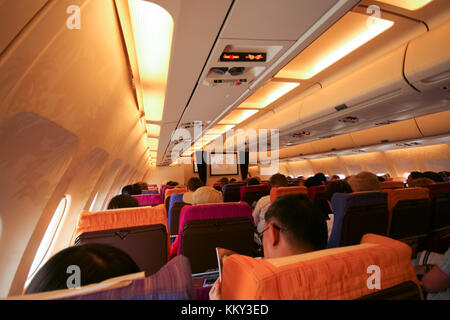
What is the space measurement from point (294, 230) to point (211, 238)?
1.32m

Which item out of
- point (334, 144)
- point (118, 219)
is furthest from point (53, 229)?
point (334, 144)

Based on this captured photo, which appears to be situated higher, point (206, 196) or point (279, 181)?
point (279, 181)

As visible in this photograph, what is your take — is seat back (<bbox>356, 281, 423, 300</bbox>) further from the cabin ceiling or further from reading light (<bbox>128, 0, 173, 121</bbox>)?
reading light (<bbox>128, 0, 173, 121</bbox>)

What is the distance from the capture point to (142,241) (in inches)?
83.7

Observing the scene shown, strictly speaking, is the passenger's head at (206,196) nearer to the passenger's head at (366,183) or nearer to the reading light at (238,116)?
the passenger's head at (366,183)

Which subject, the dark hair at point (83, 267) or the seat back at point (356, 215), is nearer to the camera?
the dark hair at point (83, 267)

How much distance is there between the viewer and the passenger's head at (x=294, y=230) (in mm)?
1411

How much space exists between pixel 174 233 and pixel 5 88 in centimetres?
387

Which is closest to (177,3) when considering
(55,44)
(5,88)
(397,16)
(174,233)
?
(55,44)

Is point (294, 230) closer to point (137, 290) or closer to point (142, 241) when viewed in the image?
point (137, 290)

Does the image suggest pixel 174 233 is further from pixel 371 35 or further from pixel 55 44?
pixel 371 35

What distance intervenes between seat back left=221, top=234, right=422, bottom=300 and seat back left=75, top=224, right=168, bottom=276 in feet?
5.03

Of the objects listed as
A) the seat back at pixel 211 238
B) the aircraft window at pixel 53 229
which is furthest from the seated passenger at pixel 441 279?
the aircraft window at pixel 53 229

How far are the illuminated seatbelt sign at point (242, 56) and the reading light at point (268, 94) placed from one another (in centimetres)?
224
